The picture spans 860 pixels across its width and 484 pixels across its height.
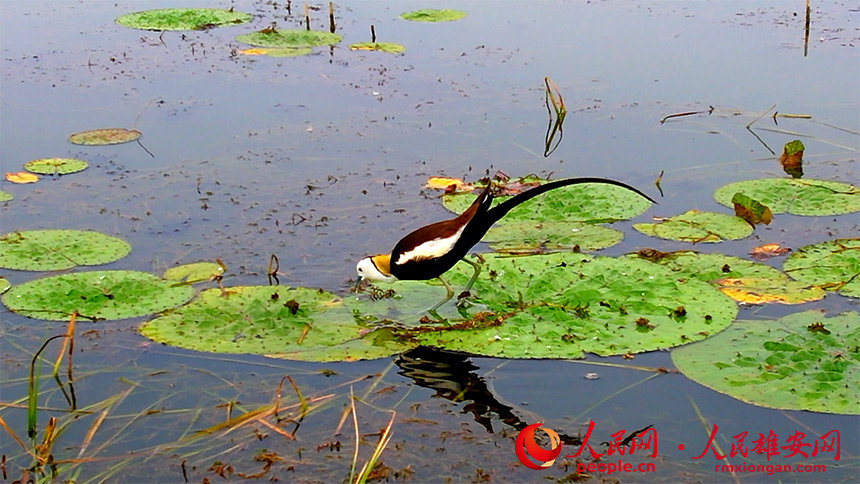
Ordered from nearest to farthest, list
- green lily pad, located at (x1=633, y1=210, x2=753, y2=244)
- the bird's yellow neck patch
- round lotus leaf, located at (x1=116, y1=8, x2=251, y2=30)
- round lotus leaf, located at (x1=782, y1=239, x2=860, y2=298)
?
the bird's yellow neck patch < round lotus leaf, located at (x1=782, y1=239, x2=860, y2=298) < green lily pad, located at (x1=633, y1=210, x2=753, y2=244) < round lotus leaf, located at (x1=116, y1=8, x2=251, y2=30)

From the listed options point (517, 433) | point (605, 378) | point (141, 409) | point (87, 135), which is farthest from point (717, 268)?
point (87, 135)

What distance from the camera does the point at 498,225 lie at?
6.64 m

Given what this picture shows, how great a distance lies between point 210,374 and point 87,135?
159 inches

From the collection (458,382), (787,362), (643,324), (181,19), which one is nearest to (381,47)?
(181,19)

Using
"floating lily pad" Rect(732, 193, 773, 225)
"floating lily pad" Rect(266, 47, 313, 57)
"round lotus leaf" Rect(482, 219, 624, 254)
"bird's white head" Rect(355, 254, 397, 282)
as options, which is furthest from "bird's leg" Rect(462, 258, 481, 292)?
"floating lily pad" Rect(266, 47, 313, 57)

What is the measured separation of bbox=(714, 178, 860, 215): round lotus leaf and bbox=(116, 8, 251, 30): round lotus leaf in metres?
6.73

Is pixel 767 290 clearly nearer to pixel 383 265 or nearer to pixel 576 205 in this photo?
pixel 576 205

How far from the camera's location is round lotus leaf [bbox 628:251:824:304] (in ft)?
18.3

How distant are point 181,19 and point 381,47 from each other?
8.69 feet

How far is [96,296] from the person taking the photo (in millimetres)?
5605

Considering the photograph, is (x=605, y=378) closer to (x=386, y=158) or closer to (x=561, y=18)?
(x=386, y=158)

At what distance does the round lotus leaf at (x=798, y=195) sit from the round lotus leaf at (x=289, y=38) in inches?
209

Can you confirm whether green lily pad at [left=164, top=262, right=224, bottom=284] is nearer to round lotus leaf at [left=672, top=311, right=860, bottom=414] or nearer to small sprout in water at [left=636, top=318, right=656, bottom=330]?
small sprout in water at [left=636, top=318, right=656, bottom=330]

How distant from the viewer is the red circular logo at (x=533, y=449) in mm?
4262
